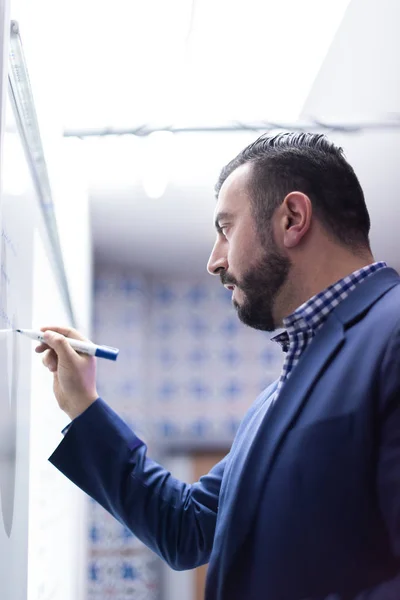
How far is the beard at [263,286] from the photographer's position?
2.70 ft

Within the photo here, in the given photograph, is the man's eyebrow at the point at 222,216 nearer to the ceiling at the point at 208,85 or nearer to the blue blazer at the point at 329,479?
the blue blazer at the point at 329,479

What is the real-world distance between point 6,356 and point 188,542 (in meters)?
0.50

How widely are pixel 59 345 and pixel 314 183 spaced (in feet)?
1.22

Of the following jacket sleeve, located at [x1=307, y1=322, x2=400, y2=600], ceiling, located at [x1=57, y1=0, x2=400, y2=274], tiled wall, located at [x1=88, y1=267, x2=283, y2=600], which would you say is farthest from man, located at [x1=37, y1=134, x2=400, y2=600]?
tiled wall, located at [x1=88, y1=267, x2=283, y2=600]

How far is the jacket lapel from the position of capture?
669 millimetres

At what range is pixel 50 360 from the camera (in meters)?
0.78

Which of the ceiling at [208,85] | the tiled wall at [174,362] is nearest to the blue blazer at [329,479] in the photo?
the ceiling at [208,85]

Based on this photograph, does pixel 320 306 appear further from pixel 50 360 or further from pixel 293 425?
pixel 50 360

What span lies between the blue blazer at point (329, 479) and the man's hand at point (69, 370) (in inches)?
8.1

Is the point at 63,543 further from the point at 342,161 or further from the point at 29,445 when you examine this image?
the point at 342,161

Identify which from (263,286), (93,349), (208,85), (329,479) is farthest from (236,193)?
(208,85)

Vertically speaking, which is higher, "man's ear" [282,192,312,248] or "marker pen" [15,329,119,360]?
"man's ear" [282,192,312,248]

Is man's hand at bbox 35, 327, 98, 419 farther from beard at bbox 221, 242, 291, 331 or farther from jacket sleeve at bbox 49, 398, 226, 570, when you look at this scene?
beard at bbox 221, 242, 291, 331

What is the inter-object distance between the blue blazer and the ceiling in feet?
2.45
